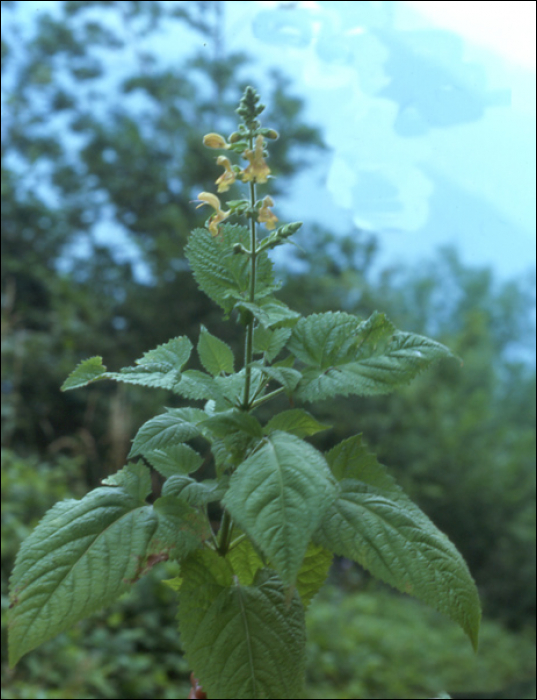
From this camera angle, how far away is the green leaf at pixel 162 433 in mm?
464

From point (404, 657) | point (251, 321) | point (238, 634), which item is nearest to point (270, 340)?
point (251, 321)

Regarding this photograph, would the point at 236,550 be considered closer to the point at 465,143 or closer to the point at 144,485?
the point at 144,485

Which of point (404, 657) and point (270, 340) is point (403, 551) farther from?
point (404, 657)

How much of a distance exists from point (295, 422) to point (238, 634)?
185mm

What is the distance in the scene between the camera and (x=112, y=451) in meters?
1.65

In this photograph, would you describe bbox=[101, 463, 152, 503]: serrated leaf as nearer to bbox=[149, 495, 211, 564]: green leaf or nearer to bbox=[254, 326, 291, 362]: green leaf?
bbox=[149, 495, 211, 564]: green leaf

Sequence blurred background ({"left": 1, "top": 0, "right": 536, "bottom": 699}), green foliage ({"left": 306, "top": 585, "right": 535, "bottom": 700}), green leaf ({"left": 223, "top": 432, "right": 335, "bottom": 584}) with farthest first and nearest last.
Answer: green foliage ({"left": 306, "top": 585, "right": 535, "bottom": 700}), blurred background ({"left": 1, "top": 0, "right": 536, "bottom": 699}), green leaf ({"left": 223, "top": 432, "right": 335, "bottom": 584})

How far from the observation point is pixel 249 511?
383 mm

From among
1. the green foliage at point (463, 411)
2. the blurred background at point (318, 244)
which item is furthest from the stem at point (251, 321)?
the green foliage at point (463, 411)

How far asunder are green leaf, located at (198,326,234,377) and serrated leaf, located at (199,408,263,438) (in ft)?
0.39

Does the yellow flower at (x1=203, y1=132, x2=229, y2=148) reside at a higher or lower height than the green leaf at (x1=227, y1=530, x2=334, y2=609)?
higher

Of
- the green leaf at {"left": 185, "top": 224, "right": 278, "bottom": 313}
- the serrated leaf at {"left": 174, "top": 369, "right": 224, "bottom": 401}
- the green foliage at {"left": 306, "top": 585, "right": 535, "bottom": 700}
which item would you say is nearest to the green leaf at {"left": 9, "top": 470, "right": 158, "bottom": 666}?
the serrated leaf at {"left": 174, "top": 369, "right": 224, "bottom": 401}

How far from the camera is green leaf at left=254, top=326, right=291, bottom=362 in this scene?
21.6 inches

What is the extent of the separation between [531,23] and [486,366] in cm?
99
